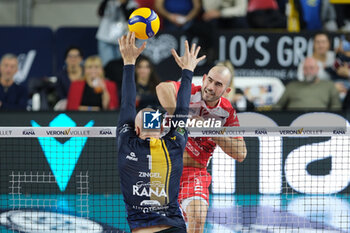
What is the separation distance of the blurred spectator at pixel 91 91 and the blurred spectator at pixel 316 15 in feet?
16.7

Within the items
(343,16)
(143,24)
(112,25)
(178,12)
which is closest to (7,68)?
(112,25)

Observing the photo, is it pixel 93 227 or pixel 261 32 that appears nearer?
pixel 93 227

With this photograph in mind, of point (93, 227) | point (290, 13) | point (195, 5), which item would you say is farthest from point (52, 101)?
point (290, 13)

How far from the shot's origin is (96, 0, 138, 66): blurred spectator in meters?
13.8

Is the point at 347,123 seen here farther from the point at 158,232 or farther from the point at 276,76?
the point at 158,232

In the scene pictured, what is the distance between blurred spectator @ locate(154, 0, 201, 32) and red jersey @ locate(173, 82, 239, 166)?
19.6 feet

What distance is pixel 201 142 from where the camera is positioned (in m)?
8.36

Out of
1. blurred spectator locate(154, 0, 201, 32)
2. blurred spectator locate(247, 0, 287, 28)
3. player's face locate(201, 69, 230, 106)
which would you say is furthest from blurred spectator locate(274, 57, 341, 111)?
player's face locate(201, 69, 230, 106)

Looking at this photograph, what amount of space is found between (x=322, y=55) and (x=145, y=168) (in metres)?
8.50

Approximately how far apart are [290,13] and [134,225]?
32.6 feet

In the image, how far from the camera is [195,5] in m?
14.2

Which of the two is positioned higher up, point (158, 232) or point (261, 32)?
point (261, 32)

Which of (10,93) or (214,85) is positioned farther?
(10,93)

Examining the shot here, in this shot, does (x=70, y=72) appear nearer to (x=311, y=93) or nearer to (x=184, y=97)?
(x=311, y=93)
